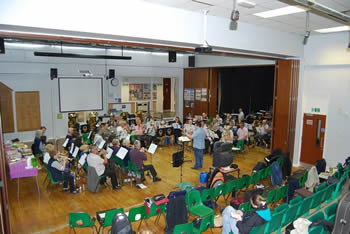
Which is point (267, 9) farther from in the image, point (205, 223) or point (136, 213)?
point (136, 213)

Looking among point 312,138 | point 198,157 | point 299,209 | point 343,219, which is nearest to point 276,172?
point 299,209

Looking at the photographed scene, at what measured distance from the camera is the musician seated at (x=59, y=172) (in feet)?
23.1

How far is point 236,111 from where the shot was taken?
17.7 meters

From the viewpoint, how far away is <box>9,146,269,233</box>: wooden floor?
18.8 feet

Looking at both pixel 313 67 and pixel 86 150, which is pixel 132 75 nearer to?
pixel 86 150

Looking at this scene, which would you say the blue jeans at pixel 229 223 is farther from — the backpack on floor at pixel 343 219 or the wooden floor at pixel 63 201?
the backpack on floor at pixel 343 219

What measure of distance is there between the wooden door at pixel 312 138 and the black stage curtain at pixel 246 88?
657cm

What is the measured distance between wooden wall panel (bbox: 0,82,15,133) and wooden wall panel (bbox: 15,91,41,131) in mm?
278

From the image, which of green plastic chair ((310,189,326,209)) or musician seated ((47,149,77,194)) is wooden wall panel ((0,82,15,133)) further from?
green plastic chair ((310,189,326,209))

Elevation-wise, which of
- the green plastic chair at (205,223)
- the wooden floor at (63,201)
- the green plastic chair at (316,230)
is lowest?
the wooden floor at (63,201)

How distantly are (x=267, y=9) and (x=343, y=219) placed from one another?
4.29m

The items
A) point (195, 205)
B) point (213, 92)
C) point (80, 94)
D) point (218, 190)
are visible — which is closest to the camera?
point (195, 205)

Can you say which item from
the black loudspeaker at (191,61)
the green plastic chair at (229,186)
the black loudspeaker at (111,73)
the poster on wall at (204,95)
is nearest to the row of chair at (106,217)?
the green plastic chair at (229,186)

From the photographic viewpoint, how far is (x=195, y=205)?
18.0 feet
